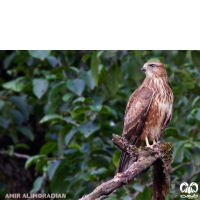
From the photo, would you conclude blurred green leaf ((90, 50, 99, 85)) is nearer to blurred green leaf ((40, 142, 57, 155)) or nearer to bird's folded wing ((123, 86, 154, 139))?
bird's folded wing ((123, 86, 154, 139))

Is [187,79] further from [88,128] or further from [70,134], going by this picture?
[70,134]

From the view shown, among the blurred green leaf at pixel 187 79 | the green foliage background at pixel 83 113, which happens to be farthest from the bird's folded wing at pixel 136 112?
the blurred green leaf at pixel 187 79

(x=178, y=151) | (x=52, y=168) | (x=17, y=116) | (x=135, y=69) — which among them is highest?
(x=135, y=69)

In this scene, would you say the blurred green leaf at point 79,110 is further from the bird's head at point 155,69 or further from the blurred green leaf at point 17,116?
the blurred green leaf at point 17,116

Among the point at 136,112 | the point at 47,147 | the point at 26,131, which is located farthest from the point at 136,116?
the point at 26,131

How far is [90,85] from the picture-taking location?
14.4 feet

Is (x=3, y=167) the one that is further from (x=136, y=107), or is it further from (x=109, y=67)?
(x=136, y=107)

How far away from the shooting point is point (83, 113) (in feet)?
14.1

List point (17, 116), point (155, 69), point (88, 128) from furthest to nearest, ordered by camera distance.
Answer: point (17, 116)
point (88, 128)
point (155, 69)

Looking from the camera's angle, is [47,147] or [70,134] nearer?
[70,134]

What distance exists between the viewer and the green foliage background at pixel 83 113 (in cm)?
421

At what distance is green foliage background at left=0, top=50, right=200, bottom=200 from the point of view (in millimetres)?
4215

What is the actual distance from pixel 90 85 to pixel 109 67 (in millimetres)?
301

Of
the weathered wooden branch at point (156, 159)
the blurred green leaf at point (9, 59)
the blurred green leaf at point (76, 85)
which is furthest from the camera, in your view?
the blurred green leaf at point (9, 59)
